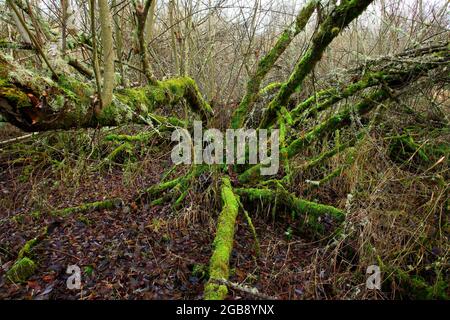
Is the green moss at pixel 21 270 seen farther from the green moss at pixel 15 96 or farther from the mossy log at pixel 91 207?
the green moss at pixel 15 96

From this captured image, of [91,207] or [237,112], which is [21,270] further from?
[237,112]

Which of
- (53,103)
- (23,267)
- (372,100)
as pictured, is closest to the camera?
(53,103)

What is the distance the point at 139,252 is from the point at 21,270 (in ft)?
3.77

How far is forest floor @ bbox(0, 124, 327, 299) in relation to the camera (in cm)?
309

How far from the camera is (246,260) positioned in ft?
11.7

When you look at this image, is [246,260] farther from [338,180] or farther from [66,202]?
[66,202]

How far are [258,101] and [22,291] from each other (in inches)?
171

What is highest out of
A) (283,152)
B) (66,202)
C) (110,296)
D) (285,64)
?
(285,64)

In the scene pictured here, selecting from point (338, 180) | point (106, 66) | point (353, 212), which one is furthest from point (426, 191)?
point (106, 66)

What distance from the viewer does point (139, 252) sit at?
3.60 meters

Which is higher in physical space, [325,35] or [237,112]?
[325,35]

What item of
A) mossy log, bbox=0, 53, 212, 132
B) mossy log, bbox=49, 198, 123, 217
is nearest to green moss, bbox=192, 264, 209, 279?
mossy log, bbox=0, 53, 212, 132

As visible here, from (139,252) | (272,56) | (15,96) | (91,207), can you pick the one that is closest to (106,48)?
(15,96)

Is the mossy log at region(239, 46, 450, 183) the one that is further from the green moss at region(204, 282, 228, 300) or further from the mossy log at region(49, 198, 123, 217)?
the green moss at region(204, 282, 228, 300)
